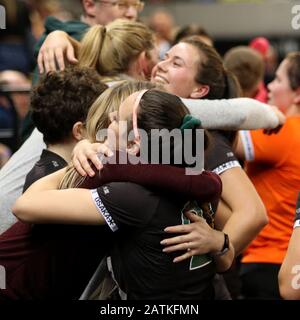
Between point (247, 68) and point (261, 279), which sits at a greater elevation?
point (247, 68)

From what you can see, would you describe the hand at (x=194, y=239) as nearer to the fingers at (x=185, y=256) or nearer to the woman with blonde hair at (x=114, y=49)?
the fingers at (x=185, y=256)

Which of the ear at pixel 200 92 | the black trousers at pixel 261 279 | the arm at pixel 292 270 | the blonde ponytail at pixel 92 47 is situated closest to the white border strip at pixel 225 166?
the ear at pixel 200 92

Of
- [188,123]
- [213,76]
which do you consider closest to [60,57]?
[213,76]

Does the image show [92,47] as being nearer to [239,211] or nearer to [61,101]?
[61,101]

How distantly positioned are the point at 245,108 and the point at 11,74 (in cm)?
397

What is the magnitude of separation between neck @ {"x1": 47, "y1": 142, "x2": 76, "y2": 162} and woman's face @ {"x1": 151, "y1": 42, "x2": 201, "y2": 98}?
23.4 inches

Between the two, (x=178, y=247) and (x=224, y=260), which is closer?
(x=178, y=247)

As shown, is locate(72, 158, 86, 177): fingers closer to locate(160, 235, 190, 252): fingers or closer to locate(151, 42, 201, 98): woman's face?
locate(160, 235, 190, 252): fingers

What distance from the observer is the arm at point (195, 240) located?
255 cm

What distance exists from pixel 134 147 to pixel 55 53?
43.0 inches

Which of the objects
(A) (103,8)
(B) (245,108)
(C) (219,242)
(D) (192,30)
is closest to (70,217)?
(C) (219,242)

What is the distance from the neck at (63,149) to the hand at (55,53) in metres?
0.57

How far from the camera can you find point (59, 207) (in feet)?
8.25

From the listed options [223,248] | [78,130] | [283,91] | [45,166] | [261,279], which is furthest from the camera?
[283,91]
